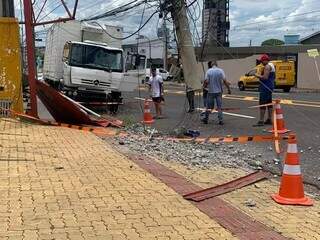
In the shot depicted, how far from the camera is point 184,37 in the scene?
1236 cm

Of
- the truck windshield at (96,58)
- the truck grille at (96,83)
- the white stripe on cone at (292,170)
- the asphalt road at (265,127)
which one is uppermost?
the truck windshield at (96,58)

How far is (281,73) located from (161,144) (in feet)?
104

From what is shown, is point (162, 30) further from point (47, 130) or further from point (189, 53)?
point (47, 130)

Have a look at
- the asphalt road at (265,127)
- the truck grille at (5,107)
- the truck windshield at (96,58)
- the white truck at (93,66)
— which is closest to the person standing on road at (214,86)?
the asphalt road at (265,127)

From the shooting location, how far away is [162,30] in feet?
42.7

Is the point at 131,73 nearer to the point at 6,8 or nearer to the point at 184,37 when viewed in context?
the point at 6,8

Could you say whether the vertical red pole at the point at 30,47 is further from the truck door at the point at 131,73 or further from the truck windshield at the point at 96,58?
the truck door at the point at 131,73

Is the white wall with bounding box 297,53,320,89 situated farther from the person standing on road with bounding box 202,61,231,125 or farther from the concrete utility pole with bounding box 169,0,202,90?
the concrete utility pole with bounding box 169,0,202,90

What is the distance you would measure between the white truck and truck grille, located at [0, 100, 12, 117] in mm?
6869

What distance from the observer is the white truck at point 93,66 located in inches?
893

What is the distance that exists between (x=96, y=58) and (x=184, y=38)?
11.2 meters

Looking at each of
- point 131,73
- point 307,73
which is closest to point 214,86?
point 131,73

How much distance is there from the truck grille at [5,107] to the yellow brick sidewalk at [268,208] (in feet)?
26.1

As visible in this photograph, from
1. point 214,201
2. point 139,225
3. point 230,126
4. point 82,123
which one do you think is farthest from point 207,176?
point 230,126
